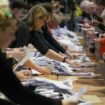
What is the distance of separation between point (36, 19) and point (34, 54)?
1.52 ft

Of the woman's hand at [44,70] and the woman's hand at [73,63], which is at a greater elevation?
the woman's hand at [44,70]

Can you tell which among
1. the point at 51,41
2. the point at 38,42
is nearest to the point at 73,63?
the point at 38,42

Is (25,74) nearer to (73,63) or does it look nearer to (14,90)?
(73,63)

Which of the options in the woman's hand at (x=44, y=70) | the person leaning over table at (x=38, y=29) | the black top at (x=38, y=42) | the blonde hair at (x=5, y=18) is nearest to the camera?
the blonde hair at (x=5, y=18)

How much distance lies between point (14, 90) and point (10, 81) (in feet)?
0.14

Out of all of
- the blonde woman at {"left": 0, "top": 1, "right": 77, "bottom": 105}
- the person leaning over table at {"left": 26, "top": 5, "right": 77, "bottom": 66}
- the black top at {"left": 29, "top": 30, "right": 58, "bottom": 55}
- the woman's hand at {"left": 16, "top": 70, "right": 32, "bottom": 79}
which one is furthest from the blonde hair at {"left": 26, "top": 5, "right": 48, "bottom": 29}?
the blonde woman at {"left": 0, "top": 1, "right": 77, "bottom": 105}

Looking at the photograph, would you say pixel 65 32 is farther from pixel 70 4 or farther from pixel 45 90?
pixel 70 4

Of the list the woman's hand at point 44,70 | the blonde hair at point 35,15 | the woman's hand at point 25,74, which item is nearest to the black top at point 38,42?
the blonde hair at point 35,15

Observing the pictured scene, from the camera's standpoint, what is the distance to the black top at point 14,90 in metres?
1.80

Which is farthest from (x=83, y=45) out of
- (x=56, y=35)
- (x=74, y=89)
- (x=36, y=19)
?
(x=74, y=89)

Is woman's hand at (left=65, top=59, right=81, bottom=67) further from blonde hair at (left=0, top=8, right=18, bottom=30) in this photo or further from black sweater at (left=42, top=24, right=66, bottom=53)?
blonde hair at (left=0, top=8, right=18, bottom=30)

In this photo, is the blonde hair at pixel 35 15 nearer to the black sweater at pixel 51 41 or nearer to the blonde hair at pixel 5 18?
the black sweater at pixel 51 41

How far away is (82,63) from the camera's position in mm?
4012

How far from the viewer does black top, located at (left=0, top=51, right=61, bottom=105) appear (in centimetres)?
180
